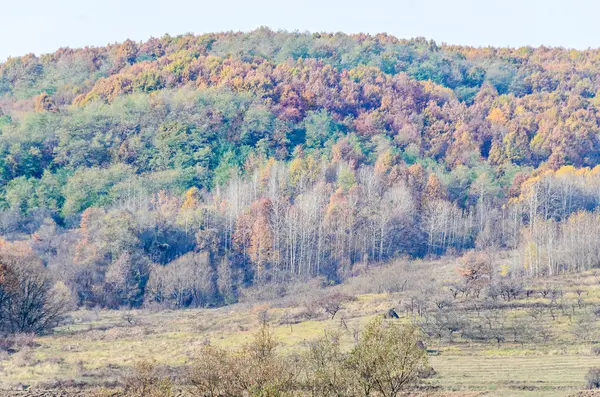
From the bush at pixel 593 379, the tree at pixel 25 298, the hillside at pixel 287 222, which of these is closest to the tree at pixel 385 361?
the hillside at pixel 287 222

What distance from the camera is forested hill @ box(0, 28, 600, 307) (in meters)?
101

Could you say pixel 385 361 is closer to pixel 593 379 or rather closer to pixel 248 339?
pixel 593 379

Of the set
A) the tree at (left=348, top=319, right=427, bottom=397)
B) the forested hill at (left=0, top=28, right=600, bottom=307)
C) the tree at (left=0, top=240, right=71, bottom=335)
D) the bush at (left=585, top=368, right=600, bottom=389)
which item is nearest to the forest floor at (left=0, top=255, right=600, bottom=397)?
the bush at (left=585, top=368, right=600, bottom=389)

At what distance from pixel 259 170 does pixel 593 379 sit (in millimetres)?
90579

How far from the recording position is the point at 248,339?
6319 cm

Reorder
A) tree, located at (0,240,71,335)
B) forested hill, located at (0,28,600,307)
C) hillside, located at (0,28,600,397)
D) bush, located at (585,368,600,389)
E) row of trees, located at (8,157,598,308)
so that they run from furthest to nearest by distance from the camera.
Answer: forested hill, located at (0,28,600,307) < row of trees, located at (8,157,598,308) < tree, located at (0,240,71,335) < hillside, located at (0,28,600,397) < bush, located at (585,368,600,389)

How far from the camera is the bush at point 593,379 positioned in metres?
44.3

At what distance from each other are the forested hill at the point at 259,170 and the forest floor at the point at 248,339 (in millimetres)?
11569

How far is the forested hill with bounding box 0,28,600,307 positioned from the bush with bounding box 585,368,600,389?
155ft

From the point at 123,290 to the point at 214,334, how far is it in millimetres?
28426

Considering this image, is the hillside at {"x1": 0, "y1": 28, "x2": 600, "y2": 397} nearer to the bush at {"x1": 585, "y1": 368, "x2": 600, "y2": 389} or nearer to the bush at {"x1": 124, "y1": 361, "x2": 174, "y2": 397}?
the bush at {"x1": 585, "y1": 368, "x2": 600, "y2": 389}

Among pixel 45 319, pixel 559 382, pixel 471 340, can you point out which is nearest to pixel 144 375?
pixel 559 382

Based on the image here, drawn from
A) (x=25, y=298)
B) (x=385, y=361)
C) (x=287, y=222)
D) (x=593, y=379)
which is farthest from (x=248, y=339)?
(x=287, y=222)

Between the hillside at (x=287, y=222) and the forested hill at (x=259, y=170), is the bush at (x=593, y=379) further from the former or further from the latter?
the forested hill at (x=259, y=170)
